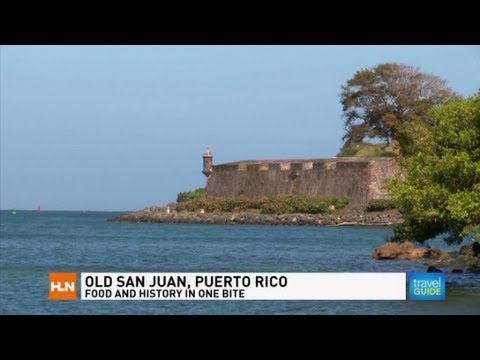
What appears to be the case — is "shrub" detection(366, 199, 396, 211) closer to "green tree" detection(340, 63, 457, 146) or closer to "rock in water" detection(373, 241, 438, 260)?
"green tree" detection(340, 63, 457, 146)

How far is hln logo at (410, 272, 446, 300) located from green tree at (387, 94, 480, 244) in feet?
11.4

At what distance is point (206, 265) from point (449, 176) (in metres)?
11.2

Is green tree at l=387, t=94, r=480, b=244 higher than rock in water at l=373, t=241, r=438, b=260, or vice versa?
green tree at l=387, t=94, r=480, b=244

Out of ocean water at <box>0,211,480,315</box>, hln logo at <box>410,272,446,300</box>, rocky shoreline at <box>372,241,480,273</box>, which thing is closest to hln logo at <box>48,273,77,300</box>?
ocean water at <box>0,211,480,315</box>

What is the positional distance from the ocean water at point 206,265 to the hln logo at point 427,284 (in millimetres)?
1177

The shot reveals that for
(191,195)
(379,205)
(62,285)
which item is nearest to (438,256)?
(62,285)

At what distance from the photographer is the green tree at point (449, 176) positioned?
1825 centimetres

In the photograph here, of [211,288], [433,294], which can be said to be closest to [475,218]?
[433,294]

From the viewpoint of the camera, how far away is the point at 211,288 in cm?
993

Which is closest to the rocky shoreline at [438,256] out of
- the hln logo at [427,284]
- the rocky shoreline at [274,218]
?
the hln logo at [427,284]

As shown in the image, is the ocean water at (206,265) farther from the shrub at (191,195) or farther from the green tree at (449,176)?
the shrub at (191,195)

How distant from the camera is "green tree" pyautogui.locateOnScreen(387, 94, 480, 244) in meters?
18.2
